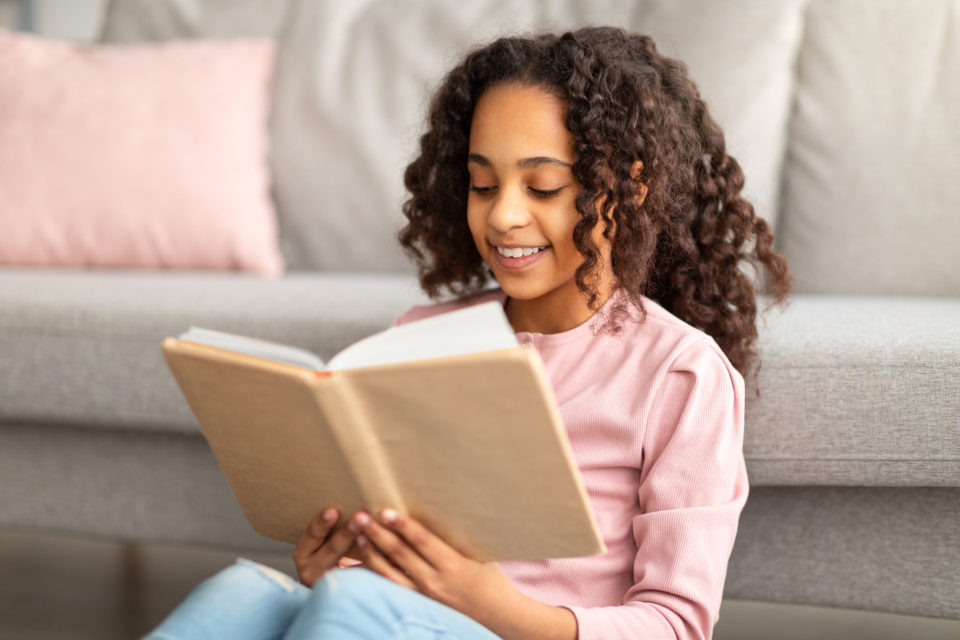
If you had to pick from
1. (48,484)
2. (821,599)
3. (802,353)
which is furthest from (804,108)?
(48,484)

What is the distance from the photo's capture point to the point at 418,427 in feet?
2.25

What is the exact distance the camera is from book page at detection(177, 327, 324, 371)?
708 mm

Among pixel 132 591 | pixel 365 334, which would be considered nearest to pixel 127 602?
pixel 132 591

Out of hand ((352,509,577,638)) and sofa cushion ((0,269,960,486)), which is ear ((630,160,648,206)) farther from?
hand ((352,509,577,638))

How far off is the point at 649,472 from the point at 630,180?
29 centimetres

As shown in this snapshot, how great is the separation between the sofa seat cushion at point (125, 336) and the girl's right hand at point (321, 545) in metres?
0.42

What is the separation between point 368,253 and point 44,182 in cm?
61

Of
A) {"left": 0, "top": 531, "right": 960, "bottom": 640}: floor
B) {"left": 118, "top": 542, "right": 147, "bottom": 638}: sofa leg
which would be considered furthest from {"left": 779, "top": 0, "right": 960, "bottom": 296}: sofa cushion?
{"left": 118, "top": 542, "right": 147, "bottom": 638}: sofa leg

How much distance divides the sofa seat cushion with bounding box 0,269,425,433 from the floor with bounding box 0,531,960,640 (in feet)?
1.18

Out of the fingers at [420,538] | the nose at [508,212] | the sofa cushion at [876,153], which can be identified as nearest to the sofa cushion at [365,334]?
the sofa cushion at [876,153]

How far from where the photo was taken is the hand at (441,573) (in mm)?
755

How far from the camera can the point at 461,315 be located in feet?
2.19

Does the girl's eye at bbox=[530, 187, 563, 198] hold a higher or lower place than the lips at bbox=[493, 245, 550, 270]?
higher

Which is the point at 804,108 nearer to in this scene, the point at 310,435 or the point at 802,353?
the point at 802,353
